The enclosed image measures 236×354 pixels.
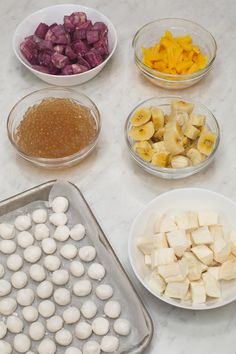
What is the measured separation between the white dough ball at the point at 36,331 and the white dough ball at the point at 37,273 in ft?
0.37

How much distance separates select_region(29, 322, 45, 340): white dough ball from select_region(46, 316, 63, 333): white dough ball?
2 cm

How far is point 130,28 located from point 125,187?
0.67 metres

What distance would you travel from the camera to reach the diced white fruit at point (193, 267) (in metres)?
1.18

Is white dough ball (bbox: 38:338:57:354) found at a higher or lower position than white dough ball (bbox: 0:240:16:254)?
lower

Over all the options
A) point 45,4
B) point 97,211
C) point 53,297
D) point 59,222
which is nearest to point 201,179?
point 97,211

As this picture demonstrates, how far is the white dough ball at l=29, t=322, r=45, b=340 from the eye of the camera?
3.82 feet

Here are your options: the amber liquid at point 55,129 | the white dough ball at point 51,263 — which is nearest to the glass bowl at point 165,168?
the amber liquid at point 55,129

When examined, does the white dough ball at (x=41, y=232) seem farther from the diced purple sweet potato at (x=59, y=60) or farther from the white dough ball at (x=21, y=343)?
the diced purple sweet potato at (x=59, y=60)

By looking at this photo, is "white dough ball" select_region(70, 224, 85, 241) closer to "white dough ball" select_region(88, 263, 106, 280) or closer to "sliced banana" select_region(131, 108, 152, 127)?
"white dough ball" select_region(88, 263, 106, 280)

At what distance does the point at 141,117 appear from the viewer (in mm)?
1443

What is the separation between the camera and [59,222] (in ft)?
4.37

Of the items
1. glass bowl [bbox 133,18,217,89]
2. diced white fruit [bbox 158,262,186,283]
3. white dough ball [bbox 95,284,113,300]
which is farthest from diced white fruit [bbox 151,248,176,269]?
glass bowl [bbox 133,18,217,89]

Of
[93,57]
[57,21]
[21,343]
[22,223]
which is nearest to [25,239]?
[22,223]

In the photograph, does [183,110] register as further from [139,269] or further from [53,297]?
[53,297]
